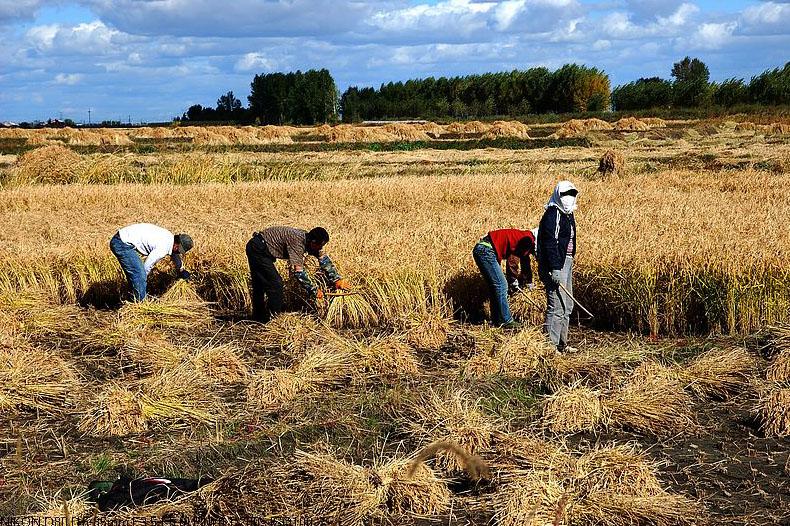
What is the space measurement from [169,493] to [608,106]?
7733 centimetres

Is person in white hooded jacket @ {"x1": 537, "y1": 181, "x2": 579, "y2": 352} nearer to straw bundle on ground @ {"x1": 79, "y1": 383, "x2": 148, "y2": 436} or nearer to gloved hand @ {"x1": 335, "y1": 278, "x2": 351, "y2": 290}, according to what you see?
gloved hand @ {"x1": 335, "y1": 278, "x2": 351, "y2": 290}

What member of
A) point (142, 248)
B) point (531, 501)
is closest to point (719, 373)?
point (531, 501)

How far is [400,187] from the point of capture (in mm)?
18453

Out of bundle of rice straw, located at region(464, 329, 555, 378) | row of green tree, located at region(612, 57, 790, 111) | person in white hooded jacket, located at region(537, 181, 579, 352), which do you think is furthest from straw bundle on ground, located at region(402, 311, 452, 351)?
row of green tree, located at region(612, 57, 790, 111)

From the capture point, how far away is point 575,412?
659 centimetres

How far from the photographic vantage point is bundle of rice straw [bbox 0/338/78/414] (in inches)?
288

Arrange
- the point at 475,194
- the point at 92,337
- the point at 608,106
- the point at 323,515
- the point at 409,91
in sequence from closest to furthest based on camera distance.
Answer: the point at 323,515 < the point at 92,337 < the point at 475,194 < the point at 608,106 < the point at 409,91

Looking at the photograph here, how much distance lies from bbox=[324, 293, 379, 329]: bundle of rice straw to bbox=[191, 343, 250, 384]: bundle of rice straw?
5.28 feet

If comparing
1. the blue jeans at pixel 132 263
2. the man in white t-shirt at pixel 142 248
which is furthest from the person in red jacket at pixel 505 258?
the blue jeans at pixel 132 263

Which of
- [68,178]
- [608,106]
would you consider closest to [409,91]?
[608,106]

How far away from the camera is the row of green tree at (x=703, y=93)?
63750 mm

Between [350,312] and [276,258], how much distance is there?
37.3 inches

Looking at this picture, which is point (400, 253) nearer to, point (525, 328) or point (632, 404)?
point (525, 328)

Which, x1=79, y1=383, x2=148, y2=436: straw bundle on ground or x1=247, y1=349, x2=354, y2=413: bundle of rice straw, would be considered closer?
x1=79, y1=383, x2=148, y2=436: straw bundle on ground
